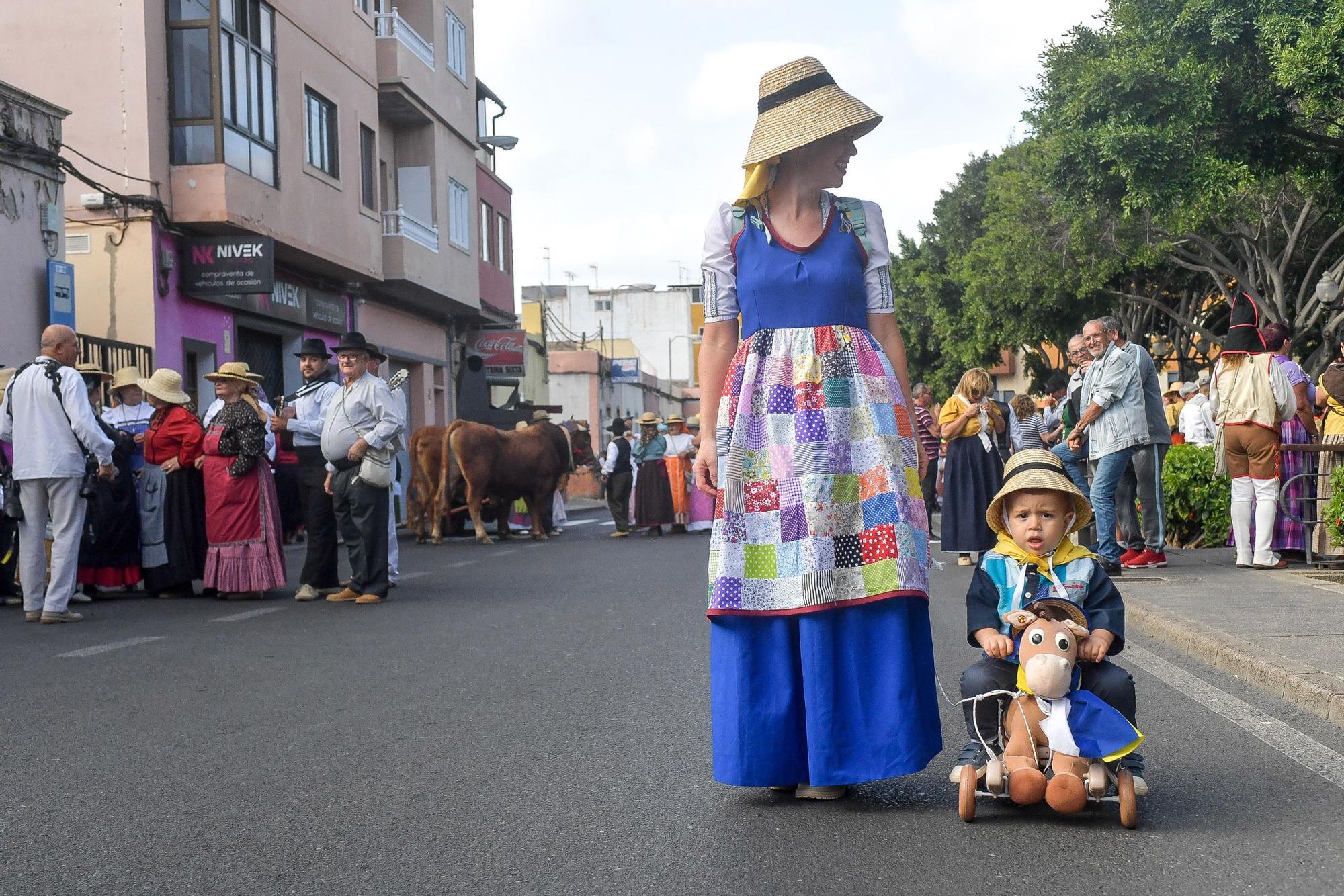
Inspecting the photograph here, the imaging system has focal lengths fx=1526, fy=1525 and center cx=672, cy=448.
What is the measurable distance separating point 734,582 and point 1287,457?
28.8ft

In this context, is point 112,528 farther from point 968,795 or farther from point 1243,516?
point 968,795

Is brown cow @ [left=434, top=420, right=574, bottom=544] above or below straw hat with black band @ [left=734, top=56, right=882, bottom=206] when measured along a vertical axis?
below

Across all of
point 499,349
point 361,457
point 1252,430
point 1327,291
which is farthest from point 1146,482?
point 499,349

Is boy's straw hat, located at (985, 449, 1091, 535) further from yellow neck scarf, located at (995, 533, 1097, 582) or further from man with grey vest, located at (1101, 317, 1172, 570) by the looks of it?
man with grey vest, located at (1101, 317, 1172, 570)

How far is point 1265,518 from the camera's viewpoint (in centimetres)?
1123

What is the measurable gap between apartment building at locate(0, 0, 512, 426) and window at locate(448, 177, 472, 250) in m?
0.06

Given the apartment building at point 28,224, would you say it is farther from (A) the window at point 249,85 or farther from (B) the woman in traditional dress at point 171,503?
(B) the woman in traditional dress at point 171,503

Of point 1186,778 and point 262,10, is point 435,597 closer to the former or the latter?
point 1186,778

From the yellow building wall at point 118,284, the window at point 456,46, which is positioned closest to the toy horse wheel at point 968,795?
the yellow building wall at point 118,284

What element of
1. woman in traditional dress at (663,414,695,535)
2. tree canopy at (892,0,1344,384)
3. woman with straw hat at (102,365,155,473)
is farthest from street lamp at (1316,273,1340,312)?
woman with straw hat at (102,365,155,473)

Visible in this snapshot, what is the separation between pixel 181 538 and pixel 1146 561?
7528 millimetres

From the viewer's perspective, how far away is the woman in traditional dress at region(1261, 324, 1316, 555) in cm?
1161

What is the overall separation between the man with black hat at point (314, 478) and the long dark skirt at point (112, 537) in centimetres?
151

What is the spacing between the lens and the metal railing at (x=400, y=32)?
27.6m
